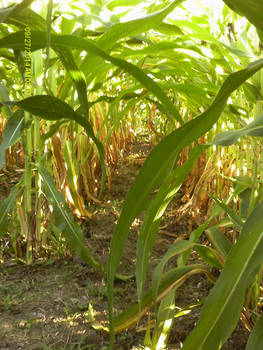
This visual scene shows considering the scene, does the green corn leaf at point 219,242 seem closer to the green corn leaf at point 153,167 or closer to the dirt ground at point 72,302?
the dirt ground at point 72,302

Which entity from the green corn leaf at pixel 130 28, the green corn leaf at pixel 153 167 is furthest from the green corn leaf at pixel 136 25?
the green corn leaf at pixel 153 167

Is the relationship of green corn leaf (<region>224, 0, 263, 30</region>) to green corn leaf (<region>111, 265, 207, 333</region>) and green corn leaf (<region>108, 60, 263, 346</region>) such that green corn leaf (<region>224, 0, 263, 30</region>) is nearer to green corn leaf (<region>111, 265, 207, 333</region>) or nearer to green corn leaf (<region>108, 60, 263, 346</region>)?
green corn leaf (<region>108, 60, 263, 346</region>)

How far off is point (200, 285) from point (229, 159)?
465 millimetres

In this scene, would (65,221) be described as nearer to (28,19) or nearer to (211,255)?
(211,255)

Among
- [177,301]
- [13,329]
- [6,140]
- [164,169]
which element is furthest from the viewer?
[177,301]

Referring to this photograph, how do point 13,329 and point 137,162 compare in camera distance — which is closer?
point 13,329

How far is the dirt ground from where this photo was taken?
2.45ft

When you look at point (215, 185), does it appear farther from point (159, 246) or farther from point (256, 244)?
point (256, 244)

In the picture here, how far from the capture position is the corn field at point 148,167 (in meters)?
0.39

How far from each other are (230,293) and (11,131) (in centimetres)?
52

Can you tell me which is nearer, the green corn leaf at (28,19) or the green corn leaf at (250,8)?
the green corn leaf at (250,8)

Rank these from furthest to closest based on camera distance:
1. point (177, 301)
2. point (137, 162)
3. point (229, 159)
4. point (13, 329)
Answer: point (137, 162), point (229, 159), point (177, 301), point (13, 329)

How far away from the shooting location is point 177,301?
0.92 m

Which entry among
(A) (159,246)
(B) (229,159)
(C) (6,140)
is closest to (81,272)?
(A) (159,246)
